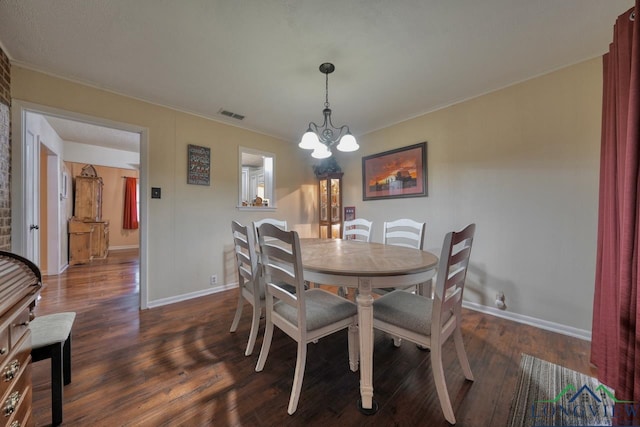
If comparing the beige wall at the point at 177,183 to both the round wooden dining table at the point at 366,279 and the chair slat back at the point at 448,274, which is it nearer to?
the round wooden dining table at the point at 366,279

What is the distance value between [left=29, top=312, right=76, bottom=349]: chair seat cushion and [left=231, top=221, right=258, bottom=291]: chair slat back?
3.20 feet

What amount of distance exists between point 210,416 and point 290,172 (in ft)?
10.6

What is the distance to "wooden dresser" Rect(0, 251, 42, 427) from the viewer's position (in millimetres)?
718

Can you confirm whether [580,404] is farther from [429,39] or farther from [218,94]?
[218,94]

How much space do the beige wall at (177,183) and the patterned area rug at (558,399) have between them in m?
3.05

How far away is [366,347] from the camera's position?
4.04ft

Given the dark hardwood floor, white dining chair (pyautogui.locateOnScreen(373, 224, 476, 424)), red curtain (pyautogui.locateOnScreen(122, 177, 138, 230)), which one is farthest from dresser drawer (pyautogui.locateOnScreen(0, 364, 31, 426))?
red curtain (pyautogui.locateOnScreen(122, 177, 138, 230))

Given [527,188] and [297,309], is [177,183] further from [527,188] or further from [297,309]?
[527,188]

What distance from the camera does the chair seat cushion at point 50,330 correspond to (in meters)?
1.11

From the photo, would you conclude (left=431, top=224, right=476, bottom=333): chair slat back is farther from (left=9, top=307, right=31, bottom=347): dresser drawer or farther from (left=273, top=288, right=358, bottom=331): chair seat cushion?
(left=9, top=307, right=31, bottom=347): dresser drawer

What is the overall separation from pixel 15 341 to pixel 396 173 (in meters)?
3.32

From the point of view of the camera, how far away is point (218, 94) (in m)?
2.46

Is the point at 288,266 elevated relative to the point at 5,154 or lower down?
lower down

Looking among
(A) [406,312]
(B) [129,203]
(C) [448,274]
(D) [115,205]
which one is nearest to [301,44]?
(C) [448,274]
